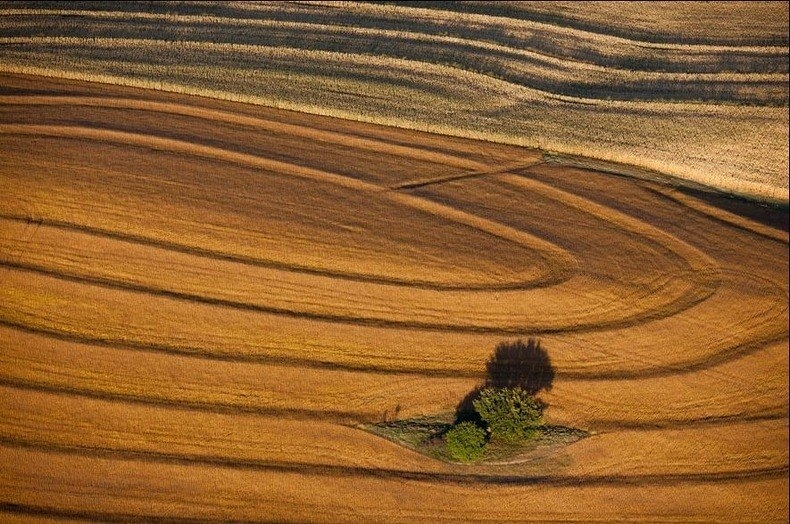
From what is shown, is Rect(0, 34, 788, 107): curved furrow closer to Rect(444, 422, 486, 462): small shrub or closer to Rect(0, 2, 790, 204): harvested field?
Rect(0, 2, 790, 204): harvested field

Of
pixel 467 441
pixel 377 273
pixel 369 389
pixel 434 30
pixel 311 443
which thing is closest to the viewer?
pixel 467 441

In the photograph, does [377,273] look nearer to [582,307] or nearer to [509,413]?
[509,413]

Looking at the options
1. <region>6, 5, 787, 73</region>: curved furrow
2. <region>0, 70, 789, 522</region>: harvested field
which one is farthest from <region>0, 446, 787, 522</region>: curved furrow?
<region>6, 5, 787, 73</region>: curved furrow

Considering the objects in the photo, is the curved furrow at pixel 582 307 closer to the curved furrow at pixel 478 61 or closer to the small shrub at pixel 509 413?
the small shrub at pixel 509 413

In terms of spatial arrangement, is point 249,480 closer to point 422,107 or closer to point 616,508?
point 616,508

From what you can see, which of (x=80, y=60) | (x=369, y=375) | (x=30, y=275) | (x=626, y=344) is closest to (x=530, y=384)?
(x=626, y=344)

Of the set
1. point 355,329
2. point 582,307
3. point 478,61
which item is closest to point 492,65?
point 478,61

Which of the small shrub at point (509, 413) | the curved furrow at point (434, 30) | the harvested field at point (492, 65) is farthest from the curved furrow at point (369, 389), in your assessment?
the curved furrow at point (434, 30)
